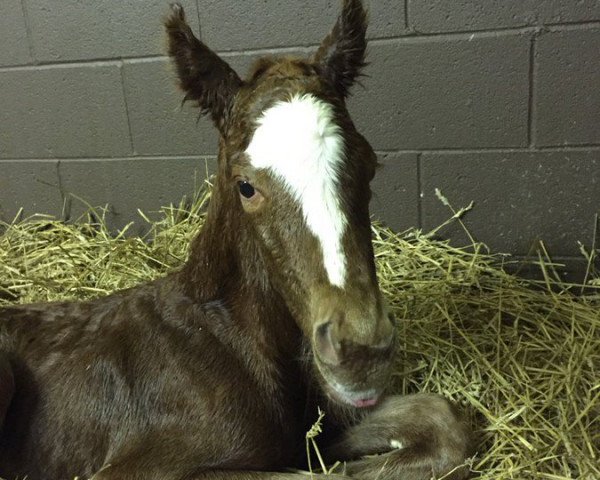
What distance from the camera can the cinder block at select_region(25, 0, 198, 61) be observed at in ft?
10.8

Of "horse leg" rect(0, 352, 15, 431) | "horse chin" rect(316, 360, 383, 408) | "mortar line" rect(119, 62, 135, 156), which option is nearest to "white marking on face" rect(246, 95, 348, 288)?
"horse chin" rect(316, 360, 383, 408)

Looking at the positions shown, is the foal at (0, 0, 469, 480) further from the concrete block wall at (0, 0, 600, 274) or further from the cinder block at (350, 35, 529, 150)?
the cinder block at (350, 35, 529, 150)

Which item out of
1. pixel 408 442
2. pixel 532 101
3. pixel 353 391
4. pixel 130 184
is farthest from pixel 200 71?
pixel 130 184

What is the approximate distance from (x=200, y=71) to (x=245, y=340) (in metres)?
0.83

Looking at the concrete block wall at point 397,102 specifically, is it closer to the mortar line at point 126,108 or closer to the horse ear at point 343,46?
the mortar line at point 126,108

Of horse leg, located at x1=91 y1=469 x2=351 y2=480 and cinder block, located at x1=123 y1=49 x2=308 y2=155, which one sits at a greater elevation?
cinder block, located at x1=123 y1=49 x2=308 y2=155

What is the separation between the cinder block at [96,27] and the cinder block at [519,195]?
5.32 feet

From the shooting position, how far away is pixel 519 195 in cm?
307

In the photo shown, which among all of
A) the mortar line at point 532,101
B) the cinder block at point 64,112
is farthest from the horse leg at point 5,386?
the mortar line at point 532,101

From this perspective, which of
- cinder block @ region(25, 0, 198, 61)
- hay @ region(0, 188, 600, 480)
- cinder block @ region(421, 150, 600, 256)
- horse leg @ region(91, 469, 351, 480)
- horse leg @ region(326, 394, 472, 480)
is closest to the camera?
horse leg @ region(91, 469, 351, 480)

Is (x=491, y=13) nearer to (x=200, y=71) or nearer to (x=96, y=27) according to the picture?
(x=200, y=71)

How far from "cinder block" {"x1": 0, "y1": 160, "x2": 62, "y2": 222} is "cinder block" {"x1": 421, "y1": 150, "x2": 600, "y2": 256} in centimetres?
236

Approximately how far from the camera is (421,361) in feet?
7.86

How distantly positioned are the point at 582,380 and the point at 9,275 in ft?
9.56
